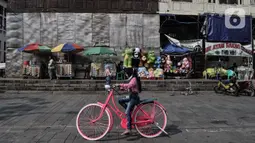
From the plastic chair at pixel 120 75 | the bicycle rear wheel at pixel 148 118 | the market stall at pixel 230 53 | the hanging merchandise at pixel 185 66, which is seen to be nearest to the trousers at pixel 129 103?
the bicycle rear wheel at pixel 148 118

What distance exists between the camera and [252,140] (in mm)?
5355

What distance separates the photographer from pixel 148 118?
547cm

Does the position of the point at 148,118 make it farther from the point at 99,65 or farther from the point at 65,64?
the point at 65,64

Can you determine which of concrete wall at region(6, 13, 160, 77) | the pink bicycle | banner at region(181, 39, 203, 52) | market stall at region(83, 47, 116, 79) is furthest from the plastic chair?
the pink bicycle


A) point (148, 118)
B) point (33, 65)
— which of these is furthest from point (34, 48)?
point (148, 118)

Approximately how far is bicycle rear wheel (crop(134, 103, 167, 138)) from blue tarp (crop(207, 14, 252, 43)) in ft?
48.5

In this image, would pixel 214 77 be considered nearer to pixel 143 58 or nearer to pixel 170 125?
pixel 143 58

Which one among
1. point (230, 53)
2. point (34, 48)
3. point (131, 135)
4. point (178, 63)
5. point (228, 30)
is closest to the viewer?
point (131, 135)

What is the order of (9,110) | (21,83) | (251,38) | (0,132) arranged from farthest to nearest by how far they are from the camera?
1. (251,38)
2. (21,83)
3. (9,110)
4. (0,132)

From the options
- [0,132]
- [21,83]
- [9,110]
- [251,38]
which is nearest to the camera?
[0,132]

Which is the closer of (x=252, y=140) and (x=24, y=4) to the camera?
(x=252, y=140)

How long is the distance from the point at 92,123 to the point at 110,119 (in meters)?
0.43

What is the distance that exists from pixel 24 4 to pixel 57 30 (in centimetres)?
312

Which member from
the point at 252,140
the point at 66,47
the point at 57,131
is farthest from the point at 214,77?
the point at 57,131
